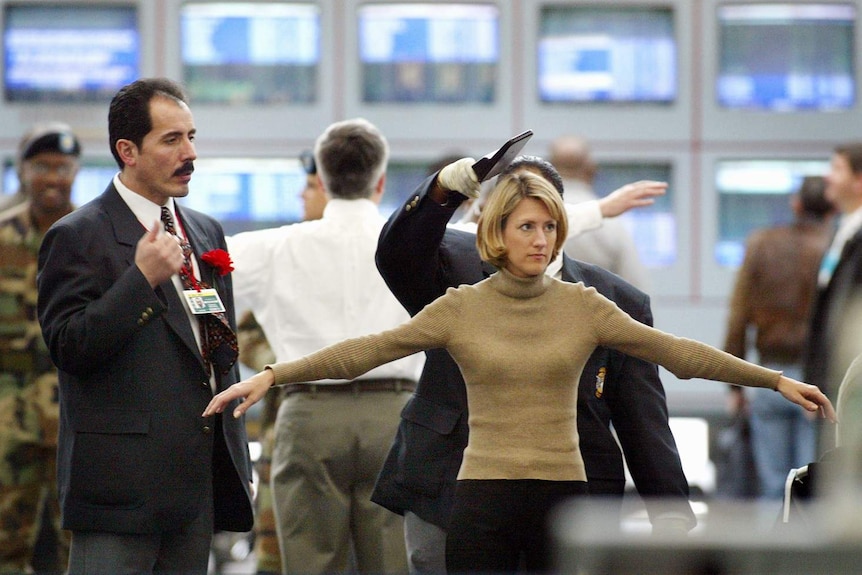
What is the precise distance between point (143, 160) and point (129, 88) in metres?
0.19

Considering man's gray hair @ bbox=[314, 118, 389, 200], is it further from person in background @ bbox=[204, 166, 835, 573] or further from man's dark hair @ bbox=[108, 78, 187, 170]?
person in background @ bbox=[204, 166, 835, 573]

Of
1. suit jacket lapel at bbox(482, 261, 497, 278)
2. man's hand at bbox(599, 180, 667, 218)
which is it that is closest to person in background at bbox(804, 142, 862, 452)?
man's hand at bbox(599, 180, 667, 218)

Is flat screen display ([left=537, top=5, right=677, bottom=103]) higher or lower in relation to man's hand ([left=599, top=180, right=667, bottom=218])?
higher

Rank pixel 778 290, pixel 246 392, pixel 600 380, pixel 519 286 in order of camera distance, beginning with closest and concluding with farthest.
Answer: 1. pixel 246 392
2. pixel 519 286
3. pixel 600 380
4. pixel 778 290

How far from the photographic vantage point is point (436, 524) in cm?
370

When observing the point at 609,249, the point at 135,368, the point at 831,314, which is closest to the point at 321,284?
the point at 135,368

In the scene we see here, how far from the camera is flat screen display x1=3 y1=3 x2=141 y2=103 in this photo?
6.45 metres

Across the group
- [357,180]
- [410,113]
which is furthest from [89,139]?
[357,180]

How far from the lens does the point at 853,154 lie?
6.30 m

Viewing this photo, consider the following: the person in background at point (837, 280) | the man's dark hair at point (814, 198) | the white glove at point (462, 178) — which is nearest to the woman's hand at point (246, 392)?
the white glove at point (462, 178)

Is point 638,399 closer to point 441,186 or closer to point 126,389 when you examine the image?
point 441,186

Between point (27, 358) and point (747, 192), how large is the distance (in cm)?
308

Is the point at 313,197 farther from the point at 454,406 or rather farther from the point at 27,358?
the point at 454,406

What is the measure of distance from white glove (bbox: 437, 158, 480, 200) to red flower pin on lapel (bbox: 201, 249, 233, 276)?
0.63 meters
